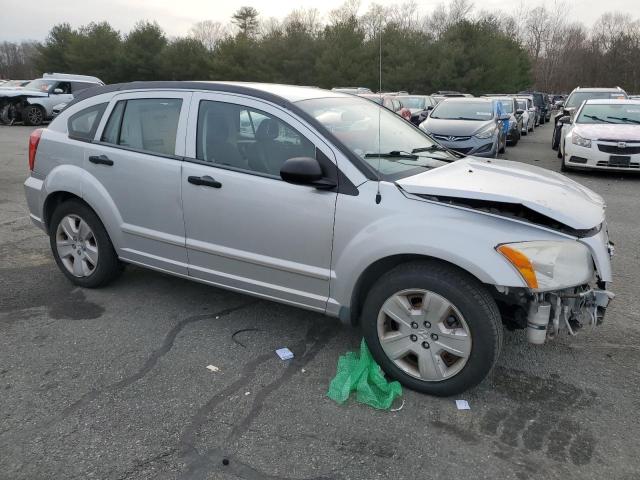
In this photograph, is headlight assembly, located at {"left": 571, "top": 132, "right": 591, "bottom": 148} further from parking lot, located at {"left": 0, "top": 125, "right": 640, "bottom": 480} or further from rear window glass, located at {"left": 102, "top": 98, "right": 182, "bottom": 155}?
rear window glass, located at {"left": 102, "top": 98, "right": 182, "bottom": 155}

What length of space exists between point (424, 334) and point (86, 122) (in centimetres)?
330

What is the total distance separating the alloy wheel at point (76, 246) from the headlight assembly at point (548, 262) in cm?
336

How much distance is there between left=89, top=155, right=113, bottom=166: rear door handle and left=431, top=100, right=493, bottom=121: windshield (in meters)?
10.2

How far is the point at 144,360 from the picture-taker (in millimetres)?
3510

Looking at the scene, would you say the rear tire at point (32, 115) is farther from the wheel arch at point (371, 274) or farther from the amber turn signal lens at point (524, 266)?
the amber turn signal lens at point (524, 266)

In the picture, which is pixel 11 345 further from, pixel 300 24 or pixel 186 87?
pixel 300 24

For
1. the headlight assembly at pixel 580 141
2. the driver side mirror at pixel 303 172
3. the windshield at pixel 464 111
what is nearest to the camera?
the driver side mirror at pixel 303 172

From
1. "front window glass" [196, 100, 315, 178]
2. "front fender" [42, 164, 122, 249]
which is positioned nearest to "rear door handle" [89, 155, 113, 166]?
"front fender" [42, 164, 122, 249]

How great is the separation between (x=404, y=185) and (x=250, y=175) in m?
1.06

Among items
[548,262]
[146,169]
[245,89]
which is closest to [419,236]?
[548,262]

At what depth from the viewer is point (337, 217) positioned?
3215mm

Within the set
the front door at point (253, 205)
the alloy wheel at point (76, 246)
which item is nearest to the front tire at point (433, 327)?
the front door at point (253, 205)

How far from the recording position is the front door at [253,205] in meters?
3.35

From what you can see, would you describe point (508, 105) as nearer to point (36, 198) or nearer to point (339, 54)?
point (36, 198)
